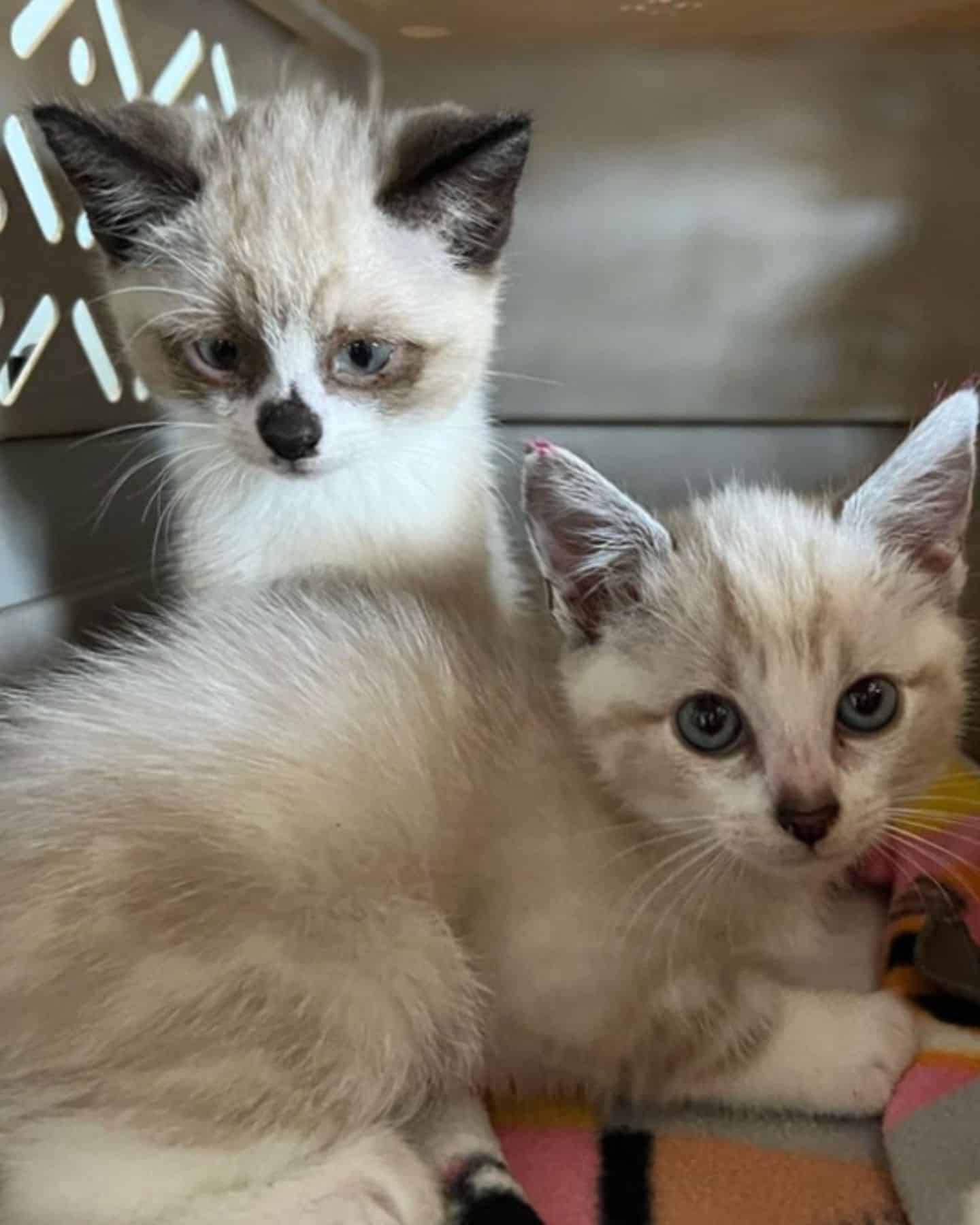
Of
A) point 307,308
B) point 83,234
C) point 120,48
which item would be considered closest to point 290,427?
point 307,308

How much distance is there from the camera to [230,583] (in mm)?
1266

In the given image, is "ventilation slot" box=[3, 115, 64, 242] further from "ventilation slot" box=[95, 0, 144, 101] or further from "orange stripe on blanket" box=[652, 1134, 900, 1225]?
"orange stripe on blanket" box=[652, 1134, 900, 1225]

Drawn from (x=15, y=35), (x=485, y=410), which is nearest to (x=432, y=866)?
(x=485, y=410)

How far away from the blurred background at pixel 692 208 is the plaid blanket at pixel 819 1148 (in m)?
0.71

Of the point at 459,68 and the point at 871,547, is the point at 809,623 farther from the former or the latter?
the point at 459,68

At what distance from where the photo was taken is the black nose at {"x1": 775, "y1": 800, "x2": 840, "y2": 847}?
0.86 meters

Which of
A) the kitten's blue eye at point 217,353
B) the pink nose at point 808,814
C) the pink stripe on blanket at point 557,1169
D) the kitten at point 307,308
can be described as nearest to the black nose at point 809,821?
the pink nose at point 808,814

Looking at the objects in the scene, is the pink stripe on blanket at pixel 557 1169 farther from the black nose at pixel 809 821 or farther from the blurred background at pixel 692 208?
the blurred background at pixel 692 208

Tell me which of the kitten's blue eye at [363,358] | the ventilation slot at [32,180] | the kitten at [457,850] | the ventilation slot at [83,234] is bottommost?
the kitten at [457,850]

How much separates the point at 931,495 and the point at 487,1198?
23.2 inches

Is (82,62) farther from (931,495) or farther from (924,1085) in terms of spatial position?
(924,1085)

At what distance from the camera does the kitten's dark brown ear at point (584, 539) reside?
969mm

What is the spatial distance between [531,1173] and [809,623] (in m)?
0.44

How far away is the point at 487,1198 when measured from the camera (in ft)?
2.86
